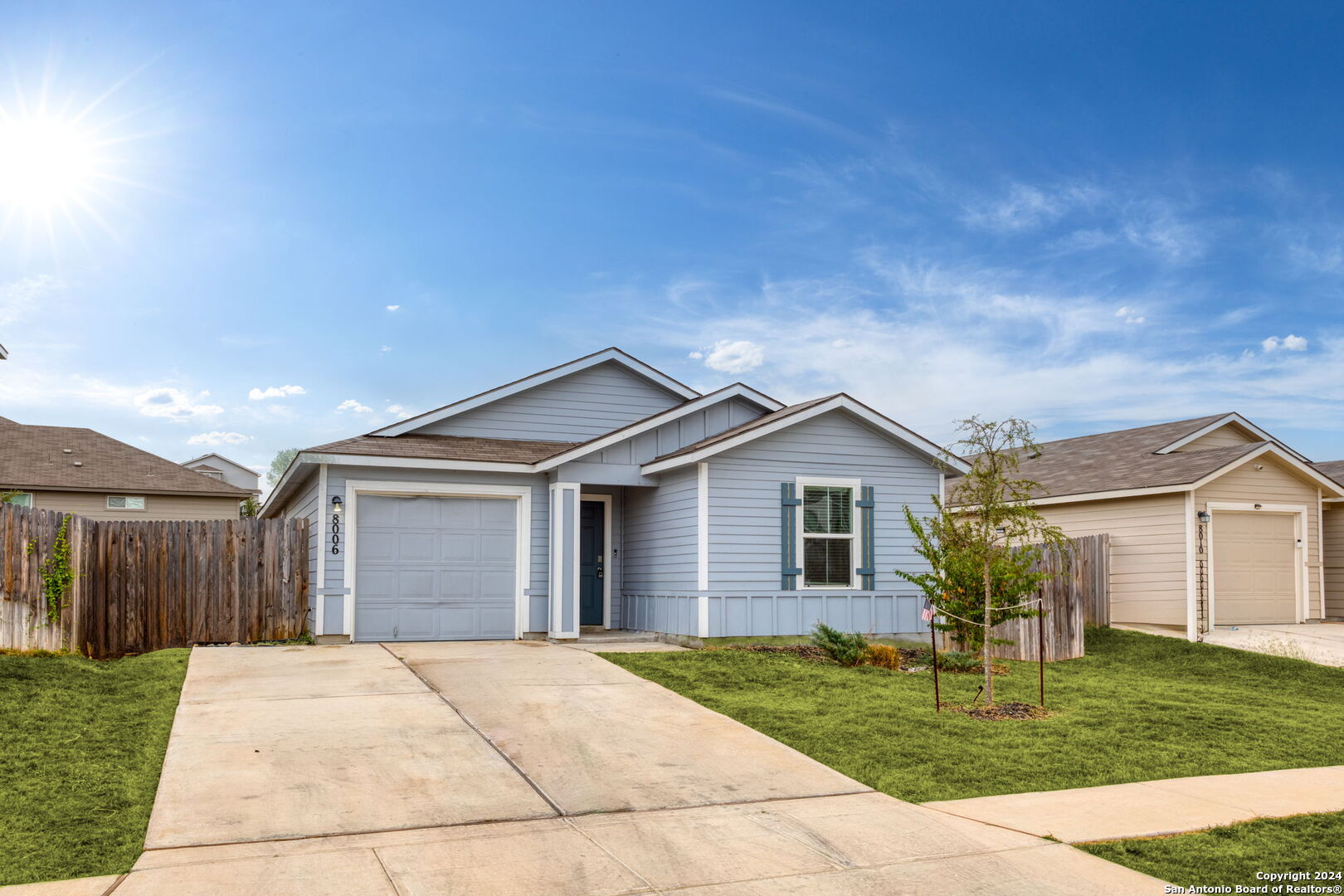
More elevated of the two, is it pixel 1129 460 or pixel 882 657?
pixel 1129 460

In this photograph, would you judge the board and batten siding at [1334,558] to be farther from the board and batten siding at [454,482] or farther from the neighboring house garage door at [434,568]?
the neighboring house garage door at [434,568]

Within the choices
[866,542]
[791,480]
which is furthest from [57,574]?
[866,542]

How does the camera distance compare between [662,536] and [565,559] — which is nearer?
[565,559]

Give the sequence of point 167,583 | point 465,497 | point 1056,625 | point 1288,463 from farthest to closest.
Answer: point 1288,463 → point 1056,625 → point 465,497 → point 167,583

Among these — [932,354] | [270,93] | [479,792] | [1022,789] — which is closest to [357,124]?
[270,93]

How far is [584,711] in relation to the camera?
9438 millimetres

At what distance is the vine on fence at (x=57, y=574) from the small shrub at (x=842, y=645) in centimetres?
971

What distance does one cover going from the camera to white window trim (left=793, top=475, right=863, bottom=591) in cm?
1526

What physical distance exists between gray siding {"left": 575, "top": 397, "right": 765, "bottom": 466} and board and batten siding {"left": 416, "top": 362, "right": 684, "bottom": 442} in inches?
93.5

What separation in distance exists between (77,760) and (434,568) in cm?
798

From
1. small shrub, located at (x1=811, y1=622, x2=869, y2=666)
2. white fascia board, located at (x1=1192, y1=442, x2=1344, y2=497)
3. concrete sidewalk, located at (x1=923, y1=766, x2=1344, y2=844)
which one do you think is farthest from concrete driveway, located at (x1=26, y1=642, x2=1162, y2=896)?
white fascia board, located at (x1=1192, y1=442, x2=1344, y2=497)

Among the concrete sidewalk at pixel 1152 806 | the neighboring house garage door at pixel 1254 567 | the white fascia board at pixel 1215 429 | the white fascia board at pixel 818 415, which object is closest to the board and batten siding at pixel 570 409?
the white fascia board at pixel 818 415

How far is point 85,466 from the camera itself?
27.5 m

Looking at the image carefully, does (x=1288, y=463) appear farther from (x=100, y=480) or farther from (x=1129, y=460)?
(x=100, y=480)
